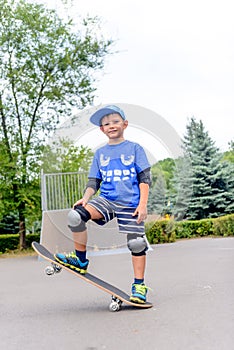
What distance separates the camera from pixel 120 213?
3678 mm

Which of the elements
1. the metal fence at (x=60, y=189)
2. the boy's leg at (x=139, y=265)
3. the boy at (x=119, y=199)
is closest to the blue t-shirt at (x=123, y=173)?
the boy at (x=119, y=199)

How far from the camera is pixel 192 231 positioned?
1688cm

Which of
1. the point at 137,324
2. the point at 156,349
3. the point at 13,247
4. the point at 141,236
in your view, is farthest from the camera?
the point at 13,247

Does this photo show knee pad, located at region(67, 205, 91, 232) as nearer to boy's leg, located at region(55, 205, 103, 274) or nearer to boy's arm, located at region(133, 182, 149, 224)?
boy's leg, located at region(55, 205, 103, 274)

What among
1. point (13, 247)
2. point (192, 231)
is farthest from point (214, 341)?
point (192, 231)

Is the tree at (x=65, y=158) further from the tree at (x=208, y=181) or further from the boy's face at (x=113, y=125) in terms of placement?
the tree at (x=208, y=181)

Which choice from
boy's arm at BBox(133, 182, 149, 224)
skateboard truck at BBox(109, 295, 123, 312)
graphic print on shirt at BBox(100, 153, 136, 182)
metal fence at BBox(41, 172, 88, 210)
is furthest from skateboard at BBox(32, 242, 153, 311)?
metal fence at BBox(41, 172, 88, 210)

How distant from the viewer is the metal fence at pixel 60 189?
421 inches

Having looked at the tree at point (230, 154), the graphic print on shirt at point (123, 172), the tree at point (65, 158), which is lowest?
the graphic print on shirt at point (123, 172)

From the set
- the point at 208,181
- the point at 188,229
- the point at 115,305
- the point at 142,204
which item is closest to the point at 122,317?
the point at 115,305

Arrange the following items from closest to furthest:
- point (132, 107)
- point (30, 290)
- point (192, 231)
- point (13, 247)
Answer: point (132, 107) → point (30, 290) → point (13, 247) → point (192, 231)

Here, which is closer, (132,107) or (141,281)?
(141,281)

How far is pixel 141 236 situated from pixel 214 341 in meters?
1.14

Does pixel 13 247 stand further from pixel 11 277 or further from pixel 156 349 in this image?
pixel 156 349
